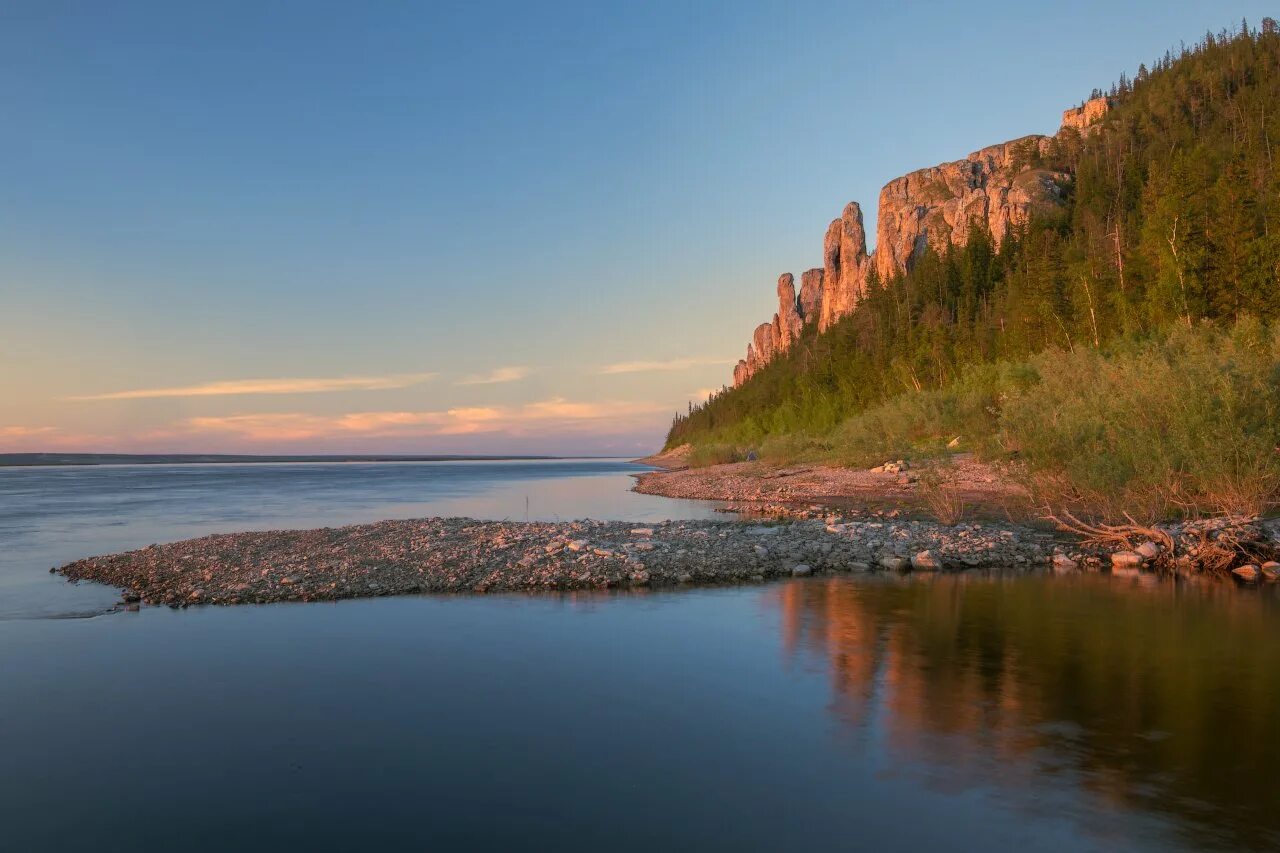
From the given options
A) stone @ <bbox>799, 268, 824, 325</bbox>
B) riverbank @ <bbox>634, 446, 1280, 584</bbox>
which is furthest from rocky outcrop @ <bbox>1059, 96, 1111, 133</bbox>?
riverbank @ <bbox>634, 446, 1280, 584</bbox>

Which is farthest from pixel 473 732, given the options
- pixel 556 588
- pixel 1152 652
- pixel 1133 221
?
pixel 1133 221

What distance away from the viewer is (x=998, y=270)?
3748 inches

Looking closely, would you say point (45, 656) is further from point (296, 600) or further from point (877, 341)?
point (877, 341)

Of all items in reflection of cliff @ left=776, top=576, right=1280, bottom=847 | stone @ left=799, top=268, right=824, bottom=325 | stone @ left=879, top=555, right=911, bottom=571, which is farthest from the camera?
stone @ left=799, top=268, right=824, bottom=325

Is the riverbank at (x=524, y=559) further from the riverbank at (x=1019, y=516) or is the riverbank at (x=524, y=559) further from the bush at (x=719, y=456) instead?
the bush at (x=719, y=456)

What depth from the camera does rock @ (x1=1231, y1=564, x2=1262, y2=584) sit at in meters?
18.3

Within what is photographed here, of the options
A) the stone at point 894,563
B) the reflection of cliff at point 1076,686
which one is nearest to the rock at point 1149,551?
the reflection of cliff at point 1076,686

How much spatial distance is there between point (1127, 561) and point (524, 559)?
50.6 ft

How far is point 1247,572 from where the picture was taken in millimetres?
18359

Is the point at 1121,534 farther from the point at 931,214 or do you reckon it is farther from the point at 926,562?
the point at 931,214

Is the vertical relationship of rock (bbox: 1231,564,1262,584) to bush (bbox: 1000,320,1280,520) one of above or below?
below

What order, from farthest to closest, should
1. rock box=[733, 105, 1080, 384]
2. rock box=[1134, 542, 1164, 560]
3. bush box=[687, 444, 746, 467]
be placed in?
rock box=[733, 105, 1080, 384]
bush box=[687, 444, 746, 467]
rock box=[1134, 542, 1164, 560]

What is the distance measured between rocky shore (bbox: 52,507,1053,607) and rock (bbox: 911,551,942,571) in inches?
1.0

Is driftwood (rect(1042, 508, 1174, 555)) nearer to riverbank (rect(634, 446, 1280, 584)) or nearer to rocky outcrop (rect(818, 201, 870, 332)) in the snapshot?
riverbank (rect(634, 446, 1280, 584))
